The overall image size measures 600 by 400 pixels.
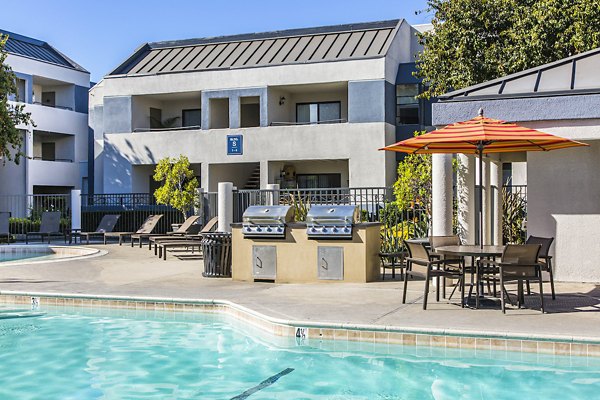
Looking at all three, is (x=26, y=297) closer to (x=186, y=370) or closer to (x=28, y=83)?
(x=186, y=370)

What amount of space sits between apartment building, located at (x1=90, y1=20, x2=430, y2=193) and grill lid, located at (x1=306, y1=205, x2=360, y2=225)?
16.7m

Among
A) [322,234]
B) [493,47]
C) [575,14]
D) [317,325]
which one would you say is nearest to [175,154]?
[493,47]

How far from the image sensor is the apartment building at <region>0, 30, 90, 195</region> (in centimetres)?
3666

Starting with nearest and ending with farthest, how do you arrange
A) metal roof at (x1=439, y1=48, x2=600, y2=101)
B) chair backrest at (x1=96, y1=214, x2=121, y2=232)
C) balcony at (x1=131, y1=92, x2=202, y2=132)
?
metal roof at (x1=439, y1=48, x2=600, y2=101) < chair backrest at (x1=96, y1=214, x2=121, y2=232) < balcony at (x1=131, y1=92, x2=202, y2=132)

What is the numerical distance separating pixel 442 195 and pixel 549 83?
8.82ft

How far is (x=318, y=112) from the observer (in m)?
33.0

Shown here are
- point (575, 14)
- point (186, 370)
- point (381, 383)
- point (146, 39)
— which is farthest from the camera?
point (146, 39)

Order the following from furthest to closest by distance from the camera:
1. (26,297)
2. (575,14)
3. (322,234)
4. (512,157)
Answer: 1. (575,14)
2. (512,157)
3. (322,234)
4. (26,297)

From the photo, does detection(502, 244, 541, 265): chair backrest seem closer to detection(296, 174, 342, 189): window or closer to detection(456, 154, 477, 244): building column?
detection(456, 154, 477, 244): building column

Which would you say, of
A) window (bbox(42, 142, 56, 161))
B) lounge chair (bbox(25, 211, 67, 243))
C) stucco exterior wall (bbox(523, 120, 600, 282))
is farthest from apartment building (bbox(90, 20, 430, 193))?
stucco exterior wall (bbox(523, 120, 600, 282))

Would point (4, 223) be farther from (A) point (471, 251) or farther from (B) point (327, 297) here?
(A) point (471, 251)

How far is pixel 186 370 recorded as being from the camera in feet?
26.4

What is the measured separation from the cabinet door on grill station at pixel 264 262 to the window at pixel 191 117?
22.3 metres

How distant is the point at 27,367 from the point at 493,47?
19.1m
